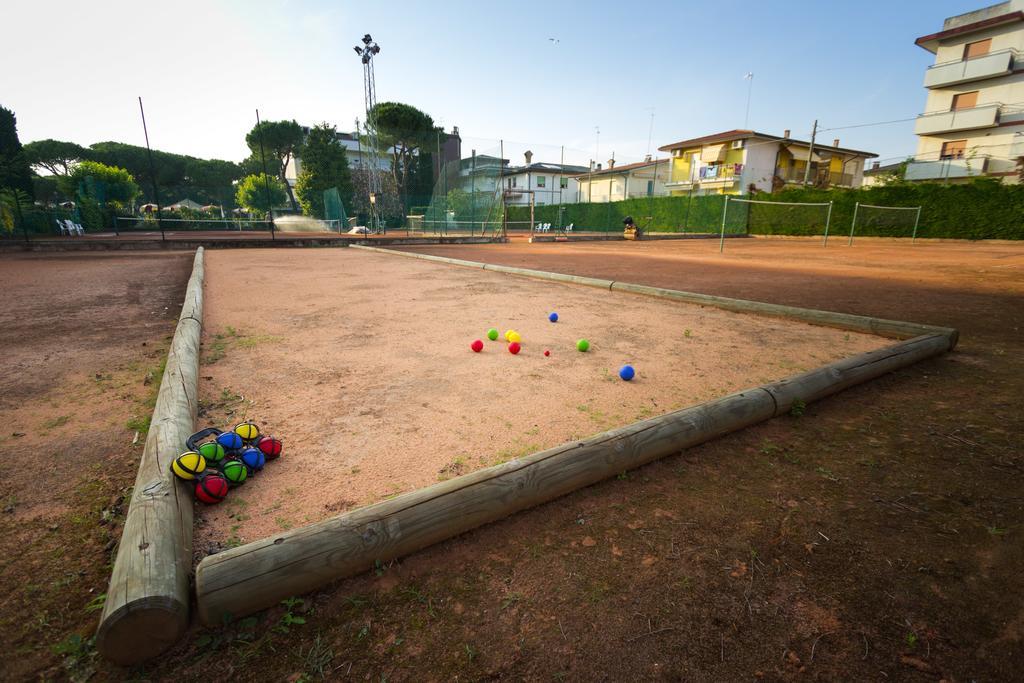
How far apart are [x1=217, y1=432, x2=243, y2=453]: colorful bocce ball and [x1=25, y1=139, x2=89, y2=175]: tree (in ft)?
259

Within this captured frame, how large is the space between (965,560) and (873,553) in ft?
1.02

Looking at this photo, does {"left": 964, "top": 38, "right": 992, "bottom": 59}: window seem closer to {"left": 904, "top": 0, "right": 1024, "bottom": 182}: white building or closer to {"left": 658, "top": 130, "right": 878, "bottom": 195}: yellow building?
{"left": 904, "top": 0, "right": 1024, "bottom": 182}: white building

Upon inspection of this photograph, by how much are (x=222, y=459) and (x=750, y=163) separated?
1732 inches

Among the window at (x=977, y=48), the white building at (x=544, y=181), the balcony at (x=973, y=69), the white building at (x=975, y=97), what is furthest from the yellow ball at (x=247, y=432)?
the white building at (x=544, y=181)

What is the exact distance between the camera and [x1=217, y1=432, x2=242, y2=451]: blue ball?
7.01 ft

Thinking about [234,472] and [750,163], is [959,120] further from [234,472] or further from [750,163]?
[234,472]

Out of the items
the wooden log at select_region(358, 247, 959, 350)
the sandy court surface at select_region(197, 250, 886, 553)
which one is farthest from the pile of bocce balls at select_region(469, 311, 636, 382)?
the wooden log at select_region(358, 247, 959, 350)

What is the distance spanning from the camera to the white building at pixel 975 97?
95.3ft

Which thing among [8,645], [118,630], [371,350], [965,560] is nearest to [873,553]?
[965,560]

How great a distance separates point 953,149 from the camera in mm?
32312

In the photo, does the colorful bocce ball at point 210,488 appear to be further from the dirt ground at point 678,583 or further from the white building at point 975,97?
the white building at point 975,97

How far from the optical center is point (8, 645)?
4.33 ft

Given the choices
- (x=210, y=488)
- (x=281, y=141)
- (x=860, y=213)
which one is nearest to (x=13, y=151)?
(x=281, y=141)

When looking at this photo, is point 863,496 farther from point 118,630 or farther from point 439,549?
point 118,630
